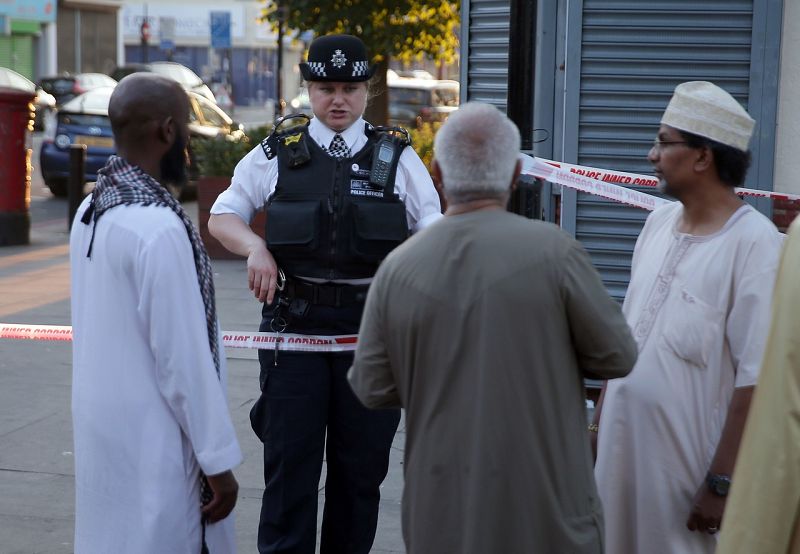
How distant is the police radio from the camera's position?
4227 mm

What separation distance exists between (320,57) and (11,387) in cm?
405

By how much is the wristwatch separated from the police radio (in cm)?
157

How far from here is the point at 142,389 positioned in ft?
10.1

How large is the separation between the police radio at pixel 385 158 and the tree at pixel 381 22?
918 centimetres

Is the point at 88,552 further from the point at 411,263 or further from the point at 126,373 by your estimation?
the point at 411,263

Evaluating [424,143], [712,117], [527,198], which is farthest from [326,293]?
[424,143]

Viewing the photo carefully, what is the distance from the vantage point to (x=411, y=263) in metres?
2.81

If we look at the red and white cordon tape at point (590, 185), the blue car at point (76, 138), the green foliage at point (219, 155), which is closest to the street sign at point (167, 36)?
the blue car at point (76, 138)

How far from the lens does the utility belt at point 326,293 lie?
13.9 ft

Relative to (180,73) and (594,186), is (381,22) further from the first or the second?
(180,73)

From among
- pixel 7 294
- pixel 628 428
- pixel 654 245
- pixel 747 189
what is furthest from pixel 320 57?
pixel 7 294

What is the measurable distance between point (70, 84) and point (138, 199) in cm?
3305

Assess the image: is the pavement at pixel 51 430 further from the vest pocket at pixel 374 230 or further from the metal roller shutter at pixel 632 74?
the metal roller shutter at pixel 632 74

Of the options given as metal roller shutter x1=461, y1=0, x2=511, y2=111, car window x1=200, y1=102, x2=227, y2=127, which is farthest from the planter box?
car window x1=200, y1=102, x2=227, y2=127
